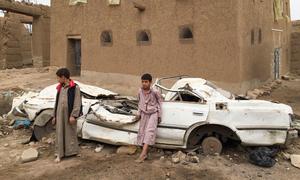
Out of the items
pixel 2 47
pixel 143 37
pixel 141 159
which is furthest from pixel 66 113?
pixel 2 47

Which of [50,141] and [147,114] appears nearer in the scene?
[147,114]

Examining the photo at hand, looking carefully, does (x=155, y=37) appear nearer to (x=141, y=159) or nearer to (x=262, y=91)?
(x=262, y=91)

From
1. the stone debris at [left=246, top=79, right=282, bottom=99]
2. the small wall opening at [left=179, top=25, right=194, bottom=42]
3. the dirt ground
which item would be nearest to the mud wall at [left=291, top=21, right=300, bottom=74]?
the stone debris at [left=246, top=79, right=282, bottom=99]

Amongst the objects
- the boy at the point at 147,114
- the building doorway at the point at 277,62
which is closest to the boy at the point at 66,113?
the boy at the point at 147,114

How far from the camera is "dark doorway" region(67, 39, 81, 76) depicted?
16.1m

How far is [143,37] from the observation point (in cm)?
1342

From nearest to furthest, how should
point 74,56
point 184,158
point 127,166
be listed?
point 127,166, point 184,158, point 74,56

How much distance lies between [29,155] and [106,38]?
9.14 m

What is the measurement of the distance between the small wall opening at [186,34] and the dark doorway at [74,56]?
564 cm

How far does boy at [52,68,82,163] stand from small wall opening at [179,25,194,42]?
6.95 meters

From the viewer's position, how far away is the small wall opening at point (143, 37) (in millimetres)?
13195

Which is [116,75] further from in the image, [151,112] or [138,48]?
[151,112]

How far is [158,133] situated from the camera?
587 cm

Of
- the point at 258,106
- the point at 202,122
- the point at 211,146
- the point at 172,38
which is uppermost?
the point at 172,38
